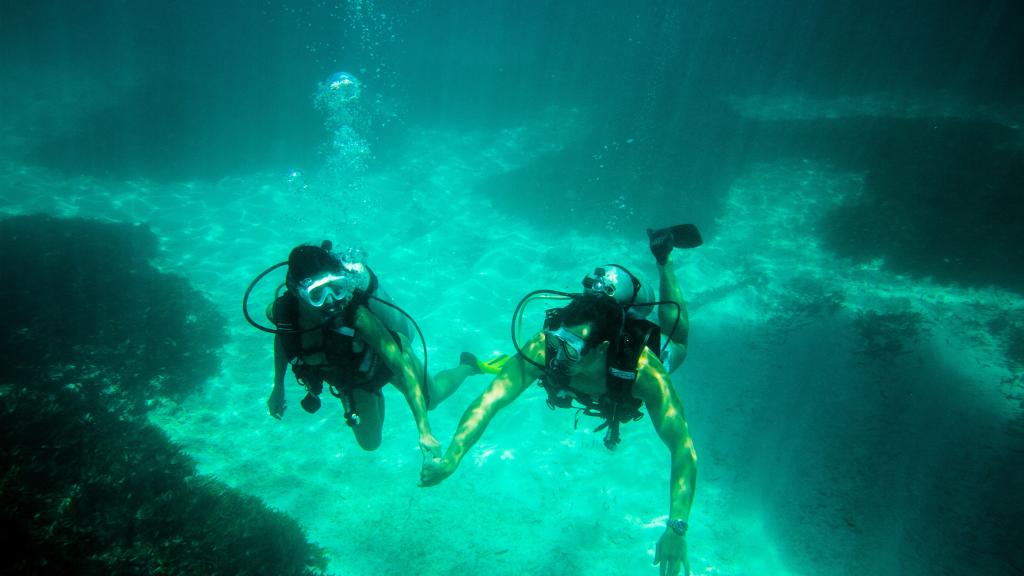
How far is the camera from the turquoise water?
7.53 m

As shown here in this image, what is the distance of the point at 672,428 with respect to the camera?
155 inches

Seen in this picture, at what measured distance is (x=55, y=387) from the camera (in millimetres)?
8211

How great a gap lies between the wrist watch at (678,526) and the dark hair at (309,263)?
382 cm

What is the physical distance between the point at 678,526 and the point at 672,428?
0.85 meters

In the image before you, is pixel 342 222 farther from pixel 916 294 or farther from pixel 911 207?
pixel 911 207

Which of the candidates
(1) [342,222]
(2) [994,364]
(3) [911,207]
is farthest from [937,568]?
(1) [342,222]

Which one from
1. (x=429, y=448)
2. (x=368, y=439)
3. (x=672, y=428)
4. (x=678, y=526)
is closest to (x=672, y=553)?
(x=678, y=526)

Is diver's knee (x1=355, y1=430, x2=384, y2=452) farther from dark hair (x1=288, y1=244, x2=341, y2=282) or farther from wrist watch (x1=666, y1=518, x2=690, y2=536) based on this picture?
wrist watch (x1=666, y1=518, x2=690, y2=536)

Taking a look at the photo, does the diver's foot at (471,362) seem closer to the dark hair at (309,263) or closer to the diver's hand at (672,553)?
the dark hair at (309,263)

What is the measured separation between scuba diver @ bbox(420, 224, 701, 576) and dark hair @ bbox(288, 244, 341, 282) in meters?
1.96

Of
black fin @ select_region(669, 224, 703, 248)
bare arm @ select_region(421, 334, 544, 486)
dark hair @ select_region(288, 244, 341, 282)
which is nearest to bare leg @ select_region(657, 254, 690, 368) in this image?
black fin @ select_region(669, 224, 703, 248)

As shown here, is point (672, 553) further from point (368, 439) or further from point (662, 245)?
point (368, 439)

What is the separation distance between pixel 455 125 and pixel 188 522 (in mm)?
27265

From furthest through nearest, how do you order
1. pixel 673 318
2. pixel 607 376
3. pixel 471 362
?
pixel 471 362
pixel 673 318
pixel 607 376
